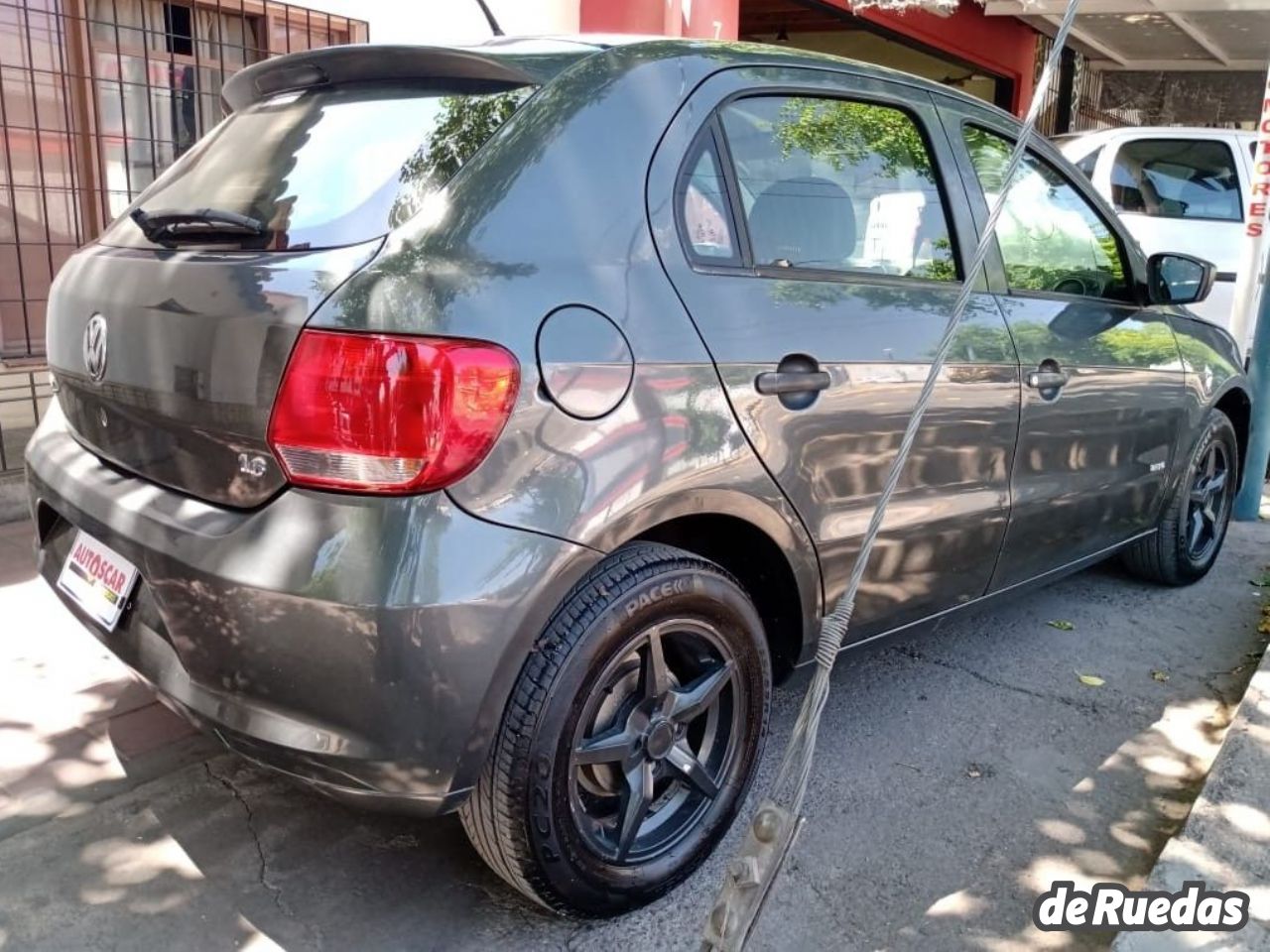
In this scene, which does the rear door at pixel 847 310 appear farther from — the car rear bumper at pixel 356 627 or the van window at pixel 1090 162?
the van window at pixel 1090 162

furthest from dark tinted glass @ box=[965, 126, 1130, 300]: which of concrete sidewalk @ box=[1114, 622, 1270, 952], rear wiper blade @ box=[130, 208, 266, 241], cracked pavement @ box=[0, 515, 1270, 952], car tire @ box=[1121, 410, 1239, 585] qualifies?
rear wiper blade @ box=[130, 208, 266, 241]

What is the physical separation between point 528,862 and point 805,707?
64 centimetres

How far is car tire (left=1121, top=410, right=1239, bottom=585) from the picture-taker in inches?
172

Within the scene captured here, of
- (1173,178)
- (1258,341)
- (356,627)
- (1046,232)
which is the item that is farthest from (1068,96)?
(356,627)

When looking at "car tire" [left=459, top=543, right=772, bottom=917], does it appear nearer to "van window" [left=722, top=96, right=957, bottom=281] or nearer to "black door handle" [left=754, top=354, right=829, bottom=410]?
"black door handle" [left=754, top=354, right=829, bottom=410]

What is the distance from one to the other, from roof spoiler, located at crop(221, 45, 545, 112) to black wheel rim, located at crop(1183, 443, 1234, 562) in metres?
3.42

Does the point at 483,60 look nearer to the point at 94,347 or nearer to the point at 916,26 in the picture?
the point at 94,347

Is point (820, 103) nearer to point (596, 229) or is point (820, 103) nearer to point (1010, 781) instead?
point (596, 229)

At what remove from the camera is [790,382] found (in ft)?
8.01

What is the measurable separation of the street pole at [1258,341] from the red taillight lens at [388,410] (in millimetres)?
4956

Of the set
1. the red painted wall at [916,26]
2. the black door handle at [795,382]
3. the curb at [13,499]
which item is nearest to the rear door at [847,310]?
the black door handle at [795,382]

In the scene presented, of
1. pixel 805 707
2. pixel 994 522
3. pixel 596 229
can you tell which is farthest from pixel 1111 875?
pixel 596 229

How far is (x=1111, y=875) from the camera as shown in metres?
2.66

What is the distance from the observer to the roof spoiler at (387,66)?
2277 mm
